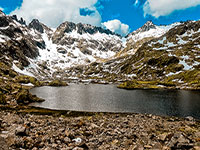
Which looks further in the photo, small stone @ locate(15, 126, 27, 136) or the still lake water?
the still lake water

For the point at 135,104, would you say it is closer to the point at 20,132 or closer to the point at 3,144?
the point at 20,132

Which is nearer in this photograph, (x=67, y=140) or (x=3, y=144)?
(x=3, y=144)

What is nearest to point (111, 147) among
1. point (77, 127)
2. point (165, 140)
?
point (165, 140)

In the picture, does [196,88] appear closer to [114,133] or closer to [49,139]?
[114,133]

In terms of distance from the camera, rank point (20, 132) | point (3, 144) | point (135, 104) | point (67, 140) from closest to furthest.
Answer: point (3, 144) < point (20, 132) < point (67, 140) < point (135, 104)

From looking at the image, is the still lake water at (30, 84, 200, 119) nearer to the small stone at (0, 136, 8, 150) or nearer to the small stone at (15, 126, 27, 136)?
the small stone at (15, 126, 27, 136)

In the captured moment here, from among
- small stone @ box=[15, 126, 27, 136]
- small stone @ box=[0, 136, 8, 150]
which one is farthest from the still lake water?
small stone @ box=[0, 136, 8, 150]

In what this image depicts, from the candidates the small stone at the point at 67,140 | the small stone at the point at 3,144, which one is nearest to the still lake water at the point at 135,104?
the small stone at the point at 67,140

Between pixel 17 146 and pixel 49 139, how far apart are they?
14.1ft

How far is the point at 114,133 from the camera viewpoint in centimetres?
2378

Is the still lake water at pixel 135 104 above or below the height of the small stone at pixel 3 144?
below

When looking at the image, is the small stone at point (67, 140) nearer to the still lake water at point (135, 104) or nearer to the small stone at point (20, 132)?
the small stone at point (20, 132)

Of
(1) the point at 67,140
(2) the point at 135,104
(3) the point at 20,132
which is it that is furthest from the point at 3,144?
(2) the point at 135,104

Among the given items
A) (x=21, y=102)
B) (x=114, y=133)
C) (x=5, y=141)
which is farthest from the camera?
(x=21, y=102)
